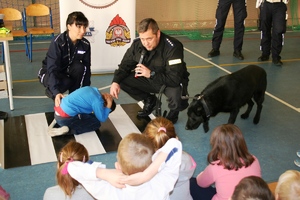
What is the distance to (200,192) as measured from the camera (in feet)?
8.34

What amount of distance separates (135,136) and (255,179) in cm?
61

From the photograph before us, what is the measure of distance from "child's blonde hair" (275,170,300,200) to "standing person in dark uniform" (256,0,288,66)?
488cm

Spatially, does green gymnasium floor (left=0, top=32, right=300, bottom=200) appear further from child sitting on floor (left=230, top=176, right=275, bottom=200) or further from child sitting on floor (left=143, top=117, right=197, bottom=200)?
child sitting on floor (left=230, top=176, right=275, bottom=200)

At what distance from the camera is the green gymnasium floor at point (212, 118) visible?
3.01 metres

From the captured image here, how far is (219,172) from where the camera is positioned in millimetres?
2199

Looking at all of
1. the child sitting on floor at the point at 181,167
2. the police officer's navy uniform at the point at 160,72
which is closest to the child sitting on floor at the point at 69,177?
the child sitting on floor at the point at 181,167

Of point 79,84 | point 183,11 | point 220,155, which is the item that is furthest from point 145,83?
point 183,11

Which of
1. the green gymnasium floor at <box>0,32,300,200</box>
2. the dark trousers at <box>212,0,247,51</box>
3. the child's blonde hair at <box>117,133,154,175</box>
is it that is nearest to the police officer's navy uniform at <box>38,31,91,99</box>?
the green gymnasium floor at <box>0,32,300,200</box>

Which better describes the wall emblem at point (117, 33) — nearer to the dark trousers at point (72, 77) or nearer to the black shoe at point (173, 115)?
the dark trousers at point (72, 77)

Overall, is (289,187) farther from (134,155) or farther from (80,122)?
(80,122)

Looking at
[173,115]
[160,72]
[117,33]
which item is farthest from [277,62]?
[160,72]

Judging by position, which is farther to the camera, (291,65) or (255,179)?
(291,65)

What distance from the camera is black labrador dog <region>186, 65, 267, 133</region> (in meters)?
3.47

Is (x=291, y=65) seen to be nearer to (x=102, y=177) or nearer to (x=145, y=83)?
(x=145, y=83)
